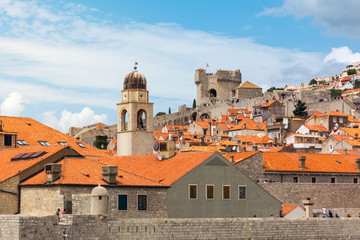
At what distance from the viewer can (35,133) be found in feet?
172

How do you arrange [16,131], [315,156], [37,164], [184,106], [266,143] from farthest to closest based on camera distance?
[184,106]
[266,143]
[315,156]
[16,131]
[37,164]

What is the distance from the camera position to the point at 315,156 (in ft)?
202

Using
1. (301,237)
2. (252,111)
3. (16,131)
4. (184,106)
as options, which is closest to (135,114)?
(16,131)

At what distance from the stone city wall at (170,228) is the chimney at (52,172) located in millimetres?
4246

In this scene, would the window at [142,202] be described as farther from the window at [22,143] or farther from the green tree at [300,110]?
the green tree at [300,110]

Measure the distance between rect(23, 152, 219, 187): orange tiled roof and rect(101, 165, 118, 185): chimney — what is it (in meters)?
0.34

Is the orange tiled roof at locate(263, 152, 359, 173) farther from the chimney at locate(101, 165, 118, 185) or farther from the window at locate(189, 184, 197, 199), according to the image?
the chimney at locate(101, 165, 118, 185)

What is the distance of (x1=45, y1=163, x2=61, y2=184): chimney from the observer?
3425 cm

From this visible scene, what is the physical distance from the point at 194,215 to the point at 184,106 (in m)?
120

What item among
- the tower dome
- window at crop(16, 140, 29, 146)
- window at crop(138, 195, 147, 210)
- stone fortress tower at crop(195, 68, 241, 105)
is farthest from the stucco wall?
stone fortress tower at crop(195, 68, 241, 105)

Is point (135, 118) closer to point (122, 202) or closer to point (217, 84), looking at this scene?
point (122, 202)

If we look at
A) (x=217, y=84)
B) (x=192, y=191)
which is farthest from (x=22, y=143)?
(x=217, y=84)

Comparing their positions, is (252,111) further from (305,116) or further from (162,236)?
(162,236)

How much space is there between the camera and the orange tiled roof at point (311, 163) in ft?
188
